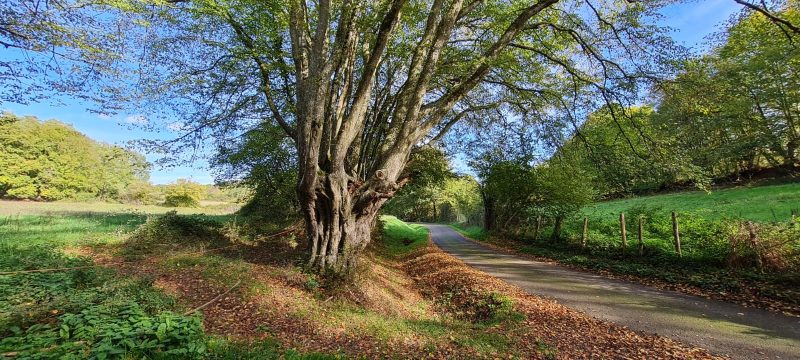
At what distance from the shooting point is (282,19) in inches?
330

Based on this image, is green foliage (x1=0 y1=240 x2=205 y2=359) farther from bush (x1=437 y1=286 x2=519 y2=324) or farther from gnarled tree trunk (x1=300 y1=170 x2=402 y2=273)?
bush (x1=437 y1=286 x2=519 y2=324)

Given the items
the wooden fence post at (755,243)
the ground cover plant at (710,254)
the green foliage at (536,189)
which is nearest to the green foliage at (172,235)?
the green foliage at (536,189)

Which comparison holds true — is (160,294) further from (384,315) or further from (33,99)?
(33,99)

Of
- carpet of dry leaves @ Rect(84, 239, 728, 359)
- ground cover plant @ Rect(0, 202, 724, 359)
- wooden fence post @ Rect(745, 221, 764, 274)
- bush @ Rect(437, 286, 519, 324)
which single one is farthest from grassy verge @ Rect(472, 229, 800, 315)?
bush @ Rect(437, 286, 519, 324)

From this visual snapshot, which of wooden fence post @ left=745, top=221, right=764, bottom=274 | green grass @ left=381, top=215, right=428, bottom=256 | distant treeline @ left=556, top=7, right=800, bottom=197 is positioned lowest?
green grass @ left=381, top=215, right=428, bottom=256

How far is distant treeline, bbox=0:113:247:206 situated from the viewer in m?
34.6

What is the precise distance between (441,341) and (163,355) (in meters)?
3.39

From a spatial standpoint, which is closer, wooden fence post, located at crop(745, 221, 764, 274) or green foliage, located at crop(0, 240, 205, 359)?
green foliage, located at crop(0, 240, 205, 359)

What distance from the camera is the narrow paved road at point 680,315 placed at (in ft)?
16.6

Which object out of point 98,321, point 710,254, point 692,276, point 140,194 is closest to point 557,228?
point 710,254

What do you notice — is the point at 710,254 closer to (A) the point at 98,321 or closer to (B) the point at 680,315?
(B) the point at 680,315

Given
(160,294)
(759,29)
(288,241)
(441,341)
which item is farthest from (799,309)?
(288,241)

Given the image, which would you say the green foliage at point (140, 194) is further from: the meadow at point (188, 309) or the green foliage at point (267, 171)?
the meadow at point (188, 309)

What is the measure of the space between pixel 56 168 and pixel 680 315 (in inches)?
2115
